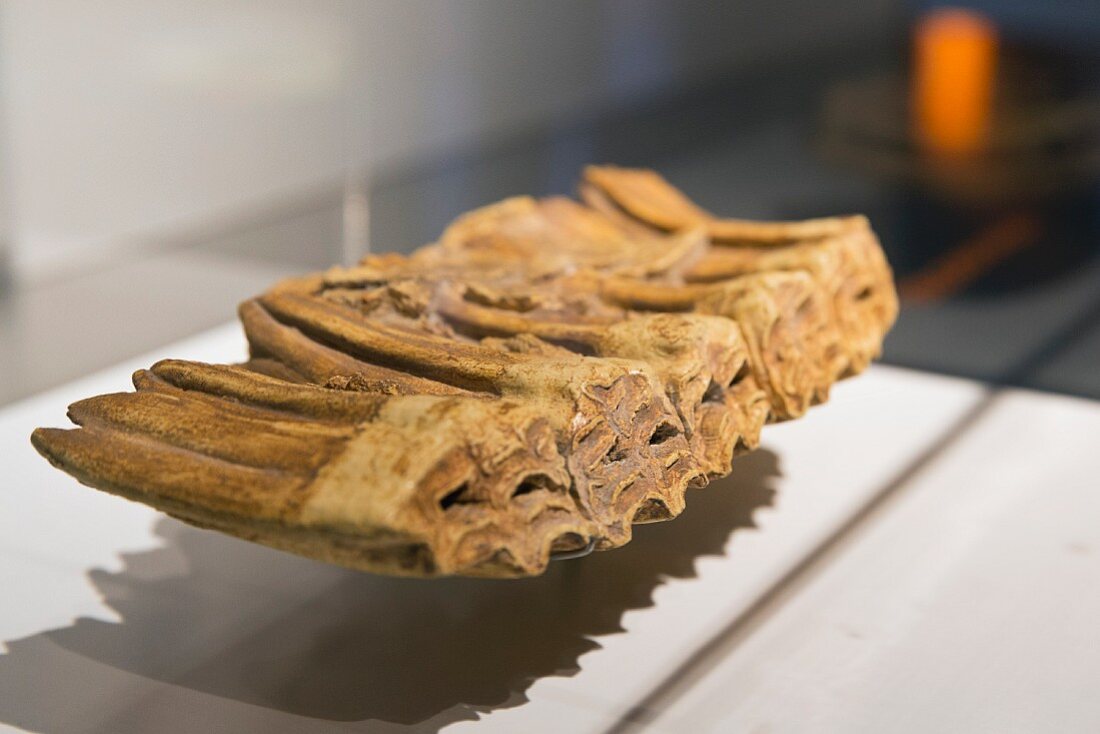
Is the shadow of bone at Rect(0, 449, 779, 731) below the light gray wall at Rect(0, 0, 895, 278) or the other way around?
below

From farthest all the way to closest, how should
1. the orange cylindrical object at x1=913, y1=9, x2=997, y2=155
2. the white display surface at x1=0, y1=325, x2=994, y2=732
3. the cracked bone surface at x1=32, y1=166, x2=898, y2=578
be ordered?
the orange cylindrical object at x1=913, y1=9, x2=997, y2=155
the white display surface at x1=0, y1=325, x2=994, y2=732
the cracked bone surface at x1=32, y1=166, x2=898, y2=578

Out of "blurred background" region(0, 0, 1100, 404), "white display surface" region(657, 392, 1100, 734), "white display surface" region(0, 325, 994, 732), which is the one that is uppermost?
"blurred background" region(0, 0, 1100, 404)

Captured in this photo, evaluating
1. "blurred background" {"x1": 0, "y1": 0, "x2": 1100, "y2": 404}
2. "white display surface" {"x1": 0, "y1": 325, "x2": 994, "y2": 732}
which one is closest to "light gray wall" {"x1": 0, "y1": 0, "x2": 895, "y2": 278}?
"blurred background" {"x1": 0, "y1": 0, "x2": 1100, "y2": 404}

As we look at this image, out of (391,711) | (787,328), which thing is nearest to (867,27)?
(787,328)

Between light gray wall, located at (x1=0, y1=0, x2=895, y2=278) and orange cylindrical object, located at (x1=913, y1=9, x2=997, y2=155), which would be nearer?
light gray wall, located at (x1=0, y1=0, x2=895, y2=278)

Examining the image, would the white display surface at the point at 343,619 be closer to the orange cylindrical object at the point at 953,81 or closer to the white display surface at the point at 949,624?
the white display surface at the point at 949,624

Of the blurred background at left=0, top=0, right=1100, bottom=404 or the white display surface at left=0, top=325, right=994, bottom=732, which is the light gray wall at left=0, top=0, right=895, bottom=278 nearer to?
the blurred background at left=0, top=0, right=1100, bottom=404

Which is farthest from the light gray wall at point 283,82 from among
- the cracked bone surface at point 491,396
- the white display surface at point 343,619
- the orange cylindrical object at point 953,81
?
the cracked bone surface at point 491,396
